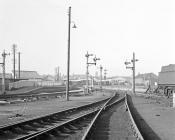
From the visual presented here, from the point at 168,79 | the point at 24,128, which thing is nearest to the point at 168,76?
the point at 168,79

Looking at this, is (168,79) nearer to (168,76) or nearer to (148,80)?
(168,76)

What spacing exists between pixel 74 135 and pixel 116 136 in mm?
1558

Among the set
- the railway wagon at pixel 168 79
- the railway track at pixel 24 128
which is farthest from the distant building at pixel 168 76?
the railway track at pixel 24 128

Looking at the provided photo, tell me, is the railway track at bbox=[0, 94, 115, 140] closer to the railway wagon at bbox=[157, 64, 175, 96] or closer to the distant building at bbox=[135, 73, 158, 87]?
the railway wagon at bbox=[157, 64, 175, 96]

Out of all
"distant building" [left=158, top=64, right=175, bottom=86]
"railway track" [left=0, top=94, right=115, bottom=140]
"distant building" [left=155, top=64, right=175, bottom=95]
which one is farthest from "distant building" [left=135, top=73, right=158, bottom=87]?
"railway track" [left=0, top=94, right=115, bottom=140]

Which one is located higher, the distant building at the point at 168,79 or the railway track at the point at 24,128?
the distant building at the point at 168,79

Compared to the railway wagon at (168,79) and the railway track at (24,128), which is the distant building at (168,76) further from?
the railway track at (24,128)

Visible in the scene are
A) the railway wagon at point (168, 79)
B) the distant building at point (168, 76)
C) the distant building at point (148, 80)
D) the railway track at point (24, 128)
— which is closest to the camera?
the railway track at point (24, 128)

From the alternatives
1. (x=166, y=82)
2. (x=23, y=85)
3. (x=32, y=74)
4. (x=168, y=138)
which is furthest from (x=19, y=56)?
(x=168, y=138)

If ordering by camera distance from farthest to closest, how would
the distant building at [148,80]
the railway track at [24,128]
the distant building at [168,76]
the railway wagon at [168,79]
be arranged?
the distant building at [148,80] → the distant building at [168,76] → the railway wagon at [168,79] → the railway track at [24,128]

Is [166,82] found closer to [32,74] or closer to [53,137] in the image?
[53,137]

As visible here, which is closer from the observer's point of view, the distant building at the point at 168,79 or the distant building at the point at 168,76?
the distant building at the point at 168,79

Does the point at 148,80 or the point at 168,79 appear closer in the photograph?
the point at 168,79

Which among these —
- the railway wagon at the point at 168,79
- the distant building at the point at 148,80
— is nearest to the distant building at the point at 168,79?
the railway wagon at the point at 168,79
